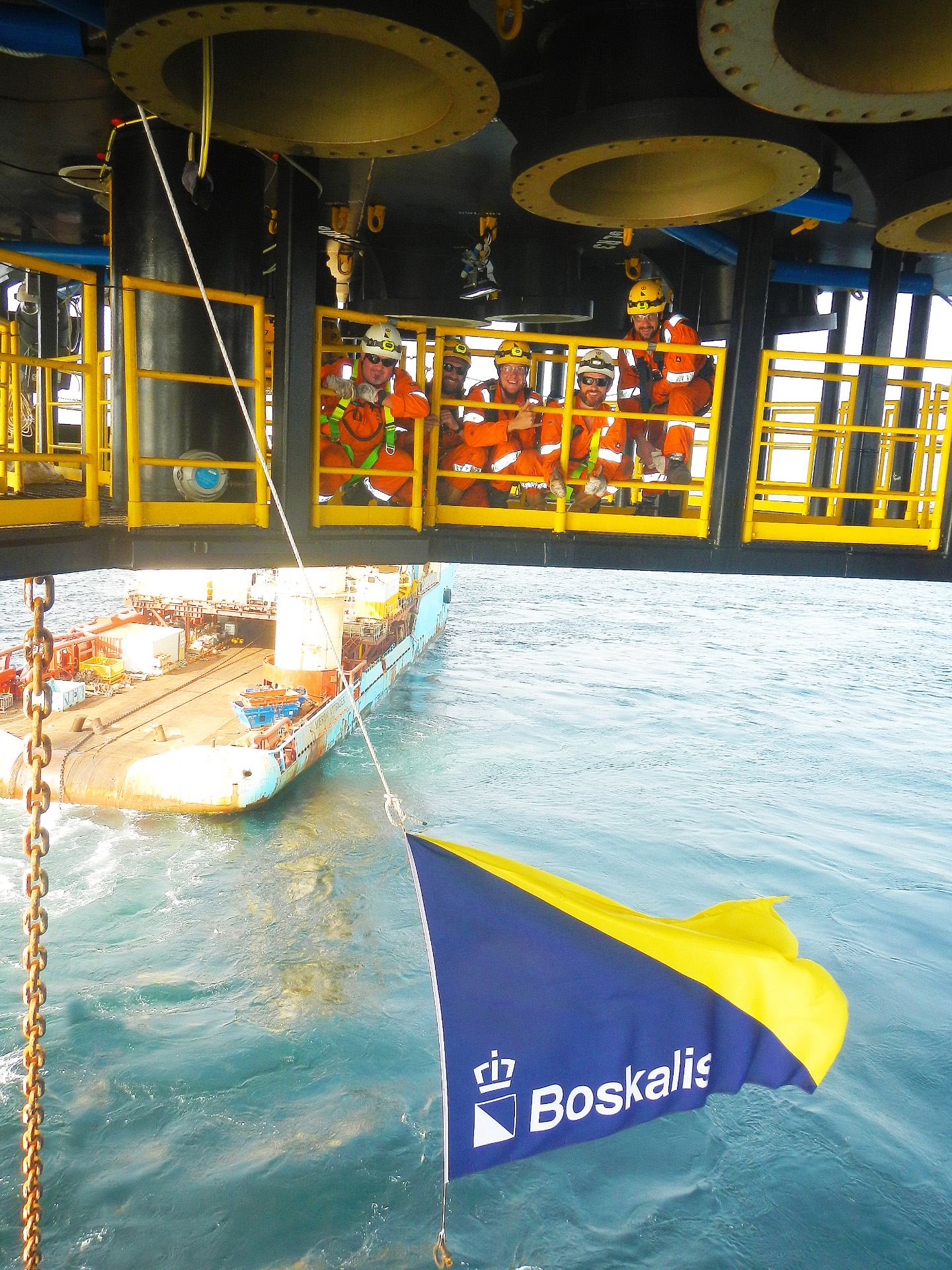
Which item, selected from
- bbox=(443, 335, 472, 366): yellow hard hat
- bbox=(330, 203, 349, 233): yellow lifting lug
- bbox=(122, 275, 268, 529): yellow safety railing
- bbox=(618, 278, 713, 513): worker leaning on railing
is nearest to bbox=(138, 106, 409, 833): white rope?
bbox=(122, 275, 268, 529): yellow safety railing

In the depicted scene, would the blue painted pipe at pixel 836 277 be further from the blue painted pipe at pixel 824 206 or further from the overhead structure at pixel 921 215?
the overhead structure at pixel 921 215

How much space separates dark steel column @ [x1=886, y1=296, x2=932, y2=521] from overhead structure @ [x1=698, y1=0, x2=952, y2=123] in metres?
4.30

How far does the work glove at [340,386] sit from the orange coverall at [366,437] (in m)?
0.05

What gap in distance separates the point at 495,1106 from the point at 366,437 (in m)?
4.96

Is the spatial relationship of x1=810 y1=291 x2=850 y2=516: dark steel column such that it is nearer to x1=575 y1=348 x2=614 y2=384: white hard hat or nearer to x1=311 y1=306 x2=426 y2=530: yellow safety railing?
x1=575 y1=348 x2=614 y2=384: white hard hat

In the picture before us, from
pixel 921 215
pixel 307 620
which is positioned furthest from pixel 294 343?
pixel 307 620

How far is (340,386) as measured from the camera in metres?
7.08

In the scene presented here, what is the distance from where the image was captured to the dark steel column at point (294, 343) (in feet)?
18.3

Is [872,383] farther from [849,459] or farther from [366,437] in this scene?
[366,437]

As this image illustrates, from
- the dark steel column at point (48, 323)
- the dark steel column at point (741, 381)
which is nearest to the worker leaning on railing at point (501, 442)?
the dark steel column at point (741, 381)

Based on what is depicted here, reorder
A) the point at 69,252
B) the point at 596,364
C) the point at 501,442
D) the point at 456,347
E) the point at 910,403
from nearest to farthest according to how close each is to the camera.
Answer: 1. the point at 456,347
2. the point at 501,442
3. the point at 910,403
4. the point at 596,364
5. the point at 69,252

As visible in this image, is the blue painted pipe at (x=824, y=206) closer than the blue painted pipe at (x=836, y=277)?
Yes

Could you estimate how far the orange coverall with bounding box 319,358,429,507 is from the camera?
708 centimetres

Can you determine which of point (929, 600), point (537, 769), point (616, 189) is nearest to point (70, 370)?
point (616, 189)
